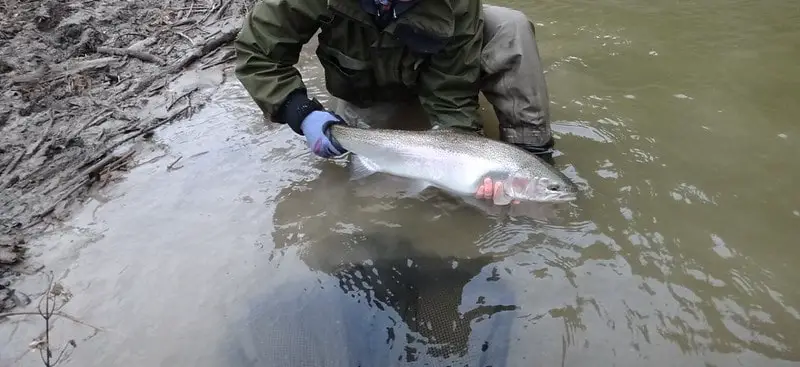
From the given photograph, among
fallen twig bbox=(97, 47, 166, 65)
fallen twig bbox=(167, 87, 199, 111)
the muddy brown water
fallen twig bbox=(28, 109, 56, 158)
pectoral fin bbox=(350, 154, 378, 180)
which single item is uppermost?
fallen twig bbox=(97, 47, 166, 65)

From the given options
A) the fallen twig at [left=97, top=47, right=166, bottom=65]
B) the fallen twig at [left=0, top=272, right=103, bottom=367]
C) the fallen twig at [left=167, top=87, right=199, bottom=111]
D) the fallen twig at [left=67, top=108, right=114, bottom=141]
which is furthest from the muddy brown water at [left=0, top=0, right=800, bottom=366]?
the fallen twig at [left=97, top=47, right=166, bottom=65]

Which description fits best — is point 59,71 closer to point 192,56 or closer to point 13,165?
point 192,56

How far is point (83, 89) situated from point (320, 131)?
265 centimetres

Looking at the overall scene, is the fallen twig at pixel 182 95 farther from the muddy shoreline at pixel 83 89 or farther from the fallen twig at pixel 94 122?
the fallen twig at pixel 94 122

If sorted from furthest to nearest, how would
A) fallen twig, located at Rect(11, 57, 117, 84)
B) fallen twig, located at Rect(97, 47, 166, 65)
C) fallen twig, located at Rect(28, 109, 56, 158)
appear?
1. fallen twig, located at Rect(97, 47, 166, 65)
2. fallen twig, located at Rect(11, 57, 117, 84)
3. fallen twig, located at Rect(28, 109, 56, 158)

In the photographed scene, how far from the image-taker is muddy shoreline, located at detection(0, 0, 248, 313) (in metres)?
3.94

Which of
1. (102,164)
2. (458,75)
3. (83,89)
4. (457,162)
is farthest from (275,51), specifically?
(83,89)

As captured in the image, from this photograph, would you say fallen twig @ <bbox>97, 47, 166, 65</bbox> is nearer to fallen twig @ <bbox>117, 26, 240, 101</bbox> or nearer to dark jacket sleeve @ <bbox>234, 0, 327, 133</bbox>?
fallen twig @ <bbox>117, 26, 240, 101</bbox>

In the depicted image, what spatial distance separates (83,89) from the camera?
5188mm

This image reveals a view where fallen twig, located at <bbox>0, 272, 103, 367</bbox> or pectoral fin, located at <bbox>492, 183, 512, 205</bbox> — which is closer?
fallen twig, located at <bbox>0, 272, 103, 367</bbox>

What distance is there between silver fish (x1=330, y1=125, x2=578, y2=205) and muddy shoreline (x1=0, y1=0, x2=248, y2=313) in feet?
5.67

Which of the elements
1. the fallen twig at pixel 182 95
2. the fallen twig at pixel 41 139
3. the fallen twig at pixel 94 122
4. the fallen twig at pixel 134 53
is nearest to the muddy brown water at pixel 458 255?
the fallen twig at pixel 182 95

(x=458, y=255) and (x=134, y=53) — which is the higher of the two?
(x=134, y=53)

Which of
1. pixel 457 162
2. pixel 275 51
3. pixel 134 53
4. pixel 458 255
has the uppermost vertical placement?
pixel 275 51
